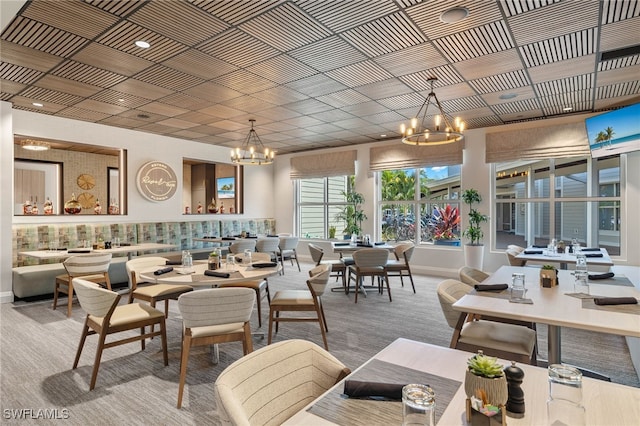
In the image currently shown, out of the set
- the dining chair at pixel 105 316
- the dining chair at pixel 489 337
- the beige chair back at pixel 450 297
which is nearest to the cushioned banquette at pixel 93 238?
the dining chair at pixel 105 316

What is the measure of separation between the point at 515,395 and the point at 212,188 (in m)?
10.2

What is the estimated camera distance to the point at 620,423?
1.00m

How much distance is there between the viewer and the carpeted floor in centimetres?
238

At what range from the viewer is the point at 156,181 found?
7.36 meters

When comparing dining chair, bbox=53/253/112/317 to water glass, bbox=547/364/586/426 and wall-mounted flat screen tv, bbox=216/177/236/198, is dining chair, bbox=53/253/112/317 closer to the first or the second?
wall-mounted flat screen tv, bbox=216/177/236/198

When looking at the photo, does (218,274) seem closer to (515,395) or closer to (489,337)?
(489,337)

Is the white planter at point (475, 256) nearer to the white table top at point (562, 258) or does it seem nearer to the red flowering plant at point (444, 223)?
the red flowering plant at point (444, 223)

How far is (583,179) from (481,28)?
14.7ft

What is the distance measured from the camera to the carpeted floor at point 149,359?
7.81 ft

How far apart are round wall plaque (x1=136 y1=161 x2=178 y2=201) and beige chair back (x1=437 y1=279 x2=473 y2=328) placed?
6.53 m

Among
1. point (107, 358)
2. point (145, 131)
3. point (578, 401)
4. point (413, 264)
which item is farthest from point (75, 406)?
point (413, 264)

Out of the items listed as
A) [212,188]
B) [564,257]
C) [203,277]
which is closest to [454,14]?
[203,277]

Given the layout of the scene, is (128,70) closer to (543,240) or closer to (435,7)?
(435,7)

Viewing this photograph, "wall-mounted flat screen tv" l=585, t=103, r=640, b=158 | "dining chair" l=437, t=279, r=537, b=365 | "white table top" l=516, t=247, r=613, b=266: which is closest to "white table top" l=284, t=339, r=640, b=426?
"dining chair" l=437, t=279, r=537, b=365
